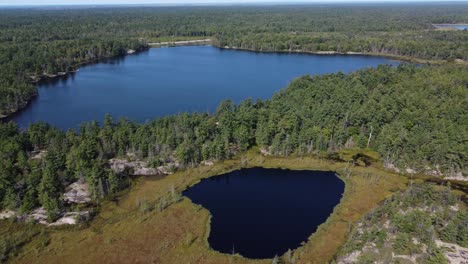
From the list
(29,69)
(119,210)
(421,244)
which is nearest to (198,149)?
(119,210)

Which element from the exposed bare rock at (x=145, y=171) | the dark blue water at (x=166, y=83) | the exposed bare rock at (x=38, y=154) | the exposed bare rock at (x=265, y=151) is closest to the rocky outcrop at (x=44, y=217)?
the exposed bare rock at (x=145, y=171)

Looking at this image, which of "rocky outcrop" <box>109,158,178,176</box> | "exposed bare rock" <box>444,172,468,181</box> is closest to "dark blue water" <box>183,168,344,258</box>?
"rocky outcrop" <box>109,158,178,176</box>

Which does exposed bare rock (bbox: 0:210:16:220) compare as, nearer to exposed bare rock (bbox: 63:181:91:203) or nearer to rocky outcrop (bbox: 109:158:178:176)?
exposed bare rock (bbox: 63:181:91:203)

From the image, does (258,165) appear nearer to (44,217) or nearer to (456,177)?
(456,177)

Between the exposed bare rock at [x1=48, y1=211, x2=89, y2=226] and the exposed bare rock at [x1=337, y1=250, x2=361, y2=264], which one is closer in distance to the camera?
the exposed bare rock at [x1=337, y1=250, x2=361, y2=264]

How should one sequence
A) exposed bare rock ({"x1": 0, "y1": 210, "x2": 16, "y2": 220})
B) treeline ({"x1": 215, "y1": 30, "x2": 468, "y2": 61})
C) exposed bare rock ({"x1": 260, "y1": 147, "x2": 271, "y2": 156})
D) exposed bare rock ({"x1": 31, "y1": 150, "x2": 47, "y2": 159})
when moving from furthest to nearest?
treeline ({"x1": 215, "y1": 30, "x2": 468, "y2": 61}) → exposed bare rock ({"x1": 260, "y1": 147, "x2": 271, "y2": 156}) → exposed bare rock ({"x1": 31, "y1": 150, "x2": 47, "y2": 159}) → exposed bare rock ({"x1": 0, "y1": 210, "x2": 16, "y2": 220})

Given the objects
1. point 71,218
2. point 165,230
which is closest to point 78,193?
point 71,218

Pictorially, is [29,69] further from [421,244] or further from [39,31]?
[421,244]
